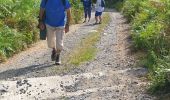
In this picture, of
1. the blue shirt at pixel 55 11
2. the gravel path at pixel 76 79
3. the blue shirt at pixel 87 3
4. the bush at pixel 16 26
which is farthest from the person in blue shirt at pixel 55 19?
the blue shirt at pixel 87 3

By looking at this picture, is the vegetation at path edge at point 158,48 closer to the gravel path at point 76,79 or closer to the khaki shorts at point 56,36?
the gravel path at point 76,79

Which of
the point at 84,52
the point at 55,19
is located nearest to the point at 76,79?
the point at 55,19

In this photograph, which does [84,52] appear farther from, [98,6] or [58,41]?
[98,6]

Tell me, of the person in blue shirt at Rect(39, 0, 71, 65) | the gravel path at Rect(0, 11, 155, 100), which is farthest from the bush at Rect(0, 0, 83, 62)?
the person in blue shirt at Rect(39, 0, 71, 65)

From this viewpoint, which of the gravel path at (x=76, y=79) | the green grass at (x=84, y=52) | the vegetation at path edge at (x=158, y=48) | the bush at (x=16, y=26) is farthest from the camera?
the bush at (x=16, y=26)

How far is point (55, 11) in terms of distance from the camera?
10758 mm

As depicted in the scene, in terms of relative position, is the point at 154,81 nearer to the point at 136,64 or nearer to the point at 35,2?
the point at 136,64

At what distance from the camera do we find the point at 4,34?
13.1 meters

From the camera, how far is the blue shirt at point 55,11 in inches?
422

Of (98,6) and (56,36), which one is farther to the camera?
(98,6)

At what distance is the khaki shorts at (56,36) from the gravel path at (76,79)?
1.74 ft

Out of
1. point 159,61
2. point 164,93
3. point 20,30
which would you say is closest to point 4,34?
point 20,30

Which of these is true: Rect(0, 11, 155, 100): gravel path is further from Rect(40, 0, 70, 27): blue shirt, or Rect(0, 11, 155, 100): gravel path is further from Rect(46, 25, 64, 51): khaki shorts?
Rect(40, 0, 70, 27): blue shirt

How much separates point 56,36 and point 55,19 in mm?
475
